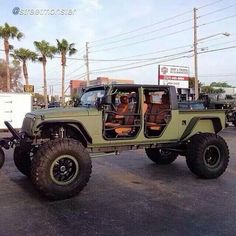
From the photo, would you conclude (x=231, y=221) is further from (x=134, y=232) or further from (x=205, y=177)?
(x=205, y=177)

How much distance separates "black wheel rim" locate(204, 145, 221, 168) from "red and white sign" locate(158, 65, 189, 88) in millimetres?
32524

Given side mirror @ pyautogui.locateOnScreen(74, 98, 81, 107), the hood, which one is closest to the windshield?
side mirror @ pyautogui.locateOnScreen(74, 98, 81, 107)

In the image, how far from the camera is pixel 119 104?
8.97m

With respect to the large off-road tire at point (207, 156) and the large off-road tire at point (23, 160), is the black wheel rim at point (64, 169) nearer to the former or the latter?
the large off-road tire at point (23, 160)

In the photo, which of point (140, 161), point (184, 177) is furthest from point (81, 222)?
Answer: point (140, 161)

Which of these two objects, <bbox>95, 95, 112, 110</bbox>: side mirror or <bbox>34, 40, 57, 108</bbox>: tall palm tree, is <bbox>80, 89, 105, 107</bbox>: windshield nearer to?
<bbox>95, 95, 112, 110</bbox>: side mirror

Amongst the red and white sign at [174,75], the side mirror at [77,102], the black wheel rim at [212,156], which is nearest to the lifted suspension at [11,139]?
the side mirror at [77,102]

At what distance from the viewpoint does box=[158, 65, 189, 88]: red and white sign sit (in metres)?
42.7

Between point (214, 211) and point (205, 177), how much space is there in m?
2.57

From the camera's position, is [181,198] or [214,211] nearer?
[214,211]

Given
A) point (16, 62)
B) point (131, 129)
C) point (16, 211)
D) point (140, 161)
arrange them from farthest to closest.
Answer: point (16, 62) → point (140, 161) → point (131, 129) → point (16, 211)

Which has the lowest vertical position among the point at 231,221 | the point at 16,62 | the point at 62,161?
the point at 231,221

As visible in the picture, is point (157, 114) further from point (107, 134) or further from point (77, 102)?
point (77, 102)

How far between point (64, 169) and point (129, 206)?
1389 mm
